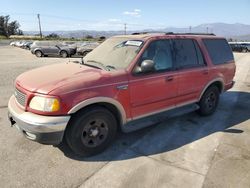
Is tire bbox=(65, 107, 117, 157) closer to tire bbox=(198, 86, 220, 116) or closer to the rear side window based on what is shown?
tire bbox=(198, 86, 220, 116)

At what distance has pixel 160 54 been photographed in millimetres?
4441

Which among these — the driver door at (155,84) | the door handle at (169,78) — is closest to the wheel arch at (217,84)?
the driver door at (155,84)

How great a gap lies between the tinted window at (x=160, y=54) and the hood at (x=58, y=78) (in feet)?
3.11

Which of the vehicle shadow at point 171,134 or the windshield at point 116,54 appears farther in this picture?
the windshield at point 116,54

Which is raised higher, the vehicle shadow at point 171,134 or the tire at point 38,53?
the vehicle shadow at point 171,134

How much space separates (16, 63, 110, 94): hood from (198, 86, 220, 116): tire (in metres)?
2.78

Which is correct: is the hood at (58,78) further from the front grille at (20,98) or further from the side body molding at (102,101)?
the side body molding at (102,101)

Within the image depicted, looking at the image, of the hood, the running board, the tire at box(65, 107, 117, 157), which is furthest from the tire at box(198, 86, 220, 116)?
the hood

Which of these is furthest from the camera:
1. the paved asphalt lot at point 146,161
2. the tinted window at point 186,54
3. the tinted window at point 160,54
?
the tinted window at point 186,54

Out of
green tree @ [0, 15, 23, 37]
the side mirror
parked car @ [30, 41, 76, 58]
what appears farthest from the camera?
green tree @ [0, 15, 23, 37]

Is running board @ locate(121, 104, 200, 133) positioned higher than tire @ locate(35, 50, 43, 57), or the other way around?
running board @ locate(121, 104, 200, 133)

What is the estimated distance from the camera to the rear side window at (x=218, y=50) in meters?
5.55

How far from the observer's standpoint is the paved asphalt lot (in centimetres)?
320

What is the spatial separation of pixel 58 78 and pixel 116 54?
122 centimetres
